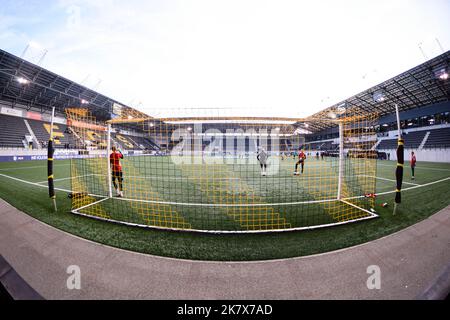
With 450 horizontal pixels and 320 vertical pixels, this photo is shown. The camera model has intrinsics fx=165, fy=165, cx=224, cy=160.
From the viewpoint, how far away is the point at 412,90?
1041 inches

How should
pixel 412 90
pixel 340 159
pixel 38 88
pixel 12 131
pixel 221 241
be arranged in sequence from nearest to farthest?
pixel 221 241
pixel 340 159
pixel 12 131
pixel 38 88
pixel 412 90

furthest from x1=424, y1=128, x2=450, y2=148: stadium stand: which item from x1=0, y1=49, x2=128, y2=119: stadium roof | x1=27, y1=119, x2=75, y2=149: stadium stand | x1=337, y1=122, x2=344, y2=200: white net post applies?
x1=27, y1=119, x2=75, y2=149: stadium stand

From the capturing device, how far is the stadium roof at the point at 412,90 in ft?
70.0

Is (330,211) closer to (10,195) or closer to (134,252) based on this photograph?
(134,252)

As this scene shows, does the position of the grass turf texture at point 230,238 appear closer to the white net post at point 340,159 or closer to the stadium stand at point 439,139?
the white net post at point 340,159

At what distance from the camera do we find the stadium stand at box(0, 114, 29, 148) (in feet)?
73.2

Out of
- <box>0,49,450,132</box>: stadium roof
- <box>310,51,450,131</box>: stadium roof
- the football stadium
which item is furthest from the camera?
<box>310,51,450,131</box>: stadium roof

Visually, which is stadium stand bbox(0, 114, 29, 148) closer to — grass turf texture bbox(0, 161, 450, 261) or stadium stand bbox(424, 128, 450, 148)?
grass turf texture bbox(0, 161, 450, 261)

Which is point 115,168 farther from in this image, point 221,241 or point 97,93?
point 97,93

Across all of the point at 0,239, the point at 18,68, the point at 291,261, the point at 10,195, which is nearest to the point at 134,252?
the point at 291,261

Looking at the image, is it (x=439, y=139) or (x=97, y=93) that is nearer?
(x=439, y=139)

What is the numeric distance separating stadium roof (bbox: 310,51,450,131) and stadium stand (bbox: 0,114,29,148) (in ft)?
164

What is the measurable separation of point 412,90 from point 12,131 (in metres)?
61.6

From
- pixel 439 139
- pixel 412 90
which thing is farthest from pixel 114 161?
pixel 412 90
